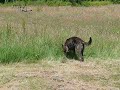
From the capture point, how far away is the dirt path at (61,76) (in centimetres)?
681

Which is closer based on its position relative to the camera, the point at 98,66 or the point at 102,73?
the point at 102,73

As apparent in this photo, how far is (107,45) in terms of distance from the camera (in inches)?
411

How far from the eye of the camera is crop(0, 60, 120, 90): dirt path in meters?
6.81

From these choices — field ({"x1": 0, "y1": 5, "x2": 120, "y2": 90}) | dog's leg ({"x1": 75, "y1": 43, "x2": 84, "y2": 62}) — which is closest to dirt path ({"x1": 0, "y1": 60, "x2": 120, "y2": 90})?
field ({"x1": 0, "y1": 5, "x2": 120, "y2": 90})

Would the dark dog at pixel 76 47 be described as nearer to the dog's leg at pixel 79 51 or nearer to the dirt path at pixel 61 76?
the dog's leg at pixel 79 51

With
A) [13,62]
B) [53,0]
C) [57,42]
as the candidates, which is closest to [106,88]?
[13,62]

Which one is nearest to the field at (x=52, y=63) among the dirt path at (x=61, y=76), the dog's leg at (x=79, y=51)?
the dirt path at (x=61, y=76)

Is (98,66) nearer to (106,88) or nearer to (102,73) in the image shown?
(102,73)

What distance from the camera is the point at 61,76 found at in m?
7.43

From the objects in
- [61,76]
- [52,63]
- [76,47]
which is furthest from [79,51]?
[61,76]

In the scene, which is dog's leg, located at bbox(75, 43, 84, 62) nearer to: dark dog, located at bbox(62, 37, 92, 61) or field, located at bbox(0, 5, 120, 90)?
dark dog, located at bbox(62, 37, 92, 61)

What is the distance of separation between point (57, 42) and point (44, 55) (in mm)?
922

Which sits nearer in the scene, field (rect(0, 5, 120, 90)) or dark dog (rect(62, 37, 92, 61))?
field (rect(0, 5, 120, 90))

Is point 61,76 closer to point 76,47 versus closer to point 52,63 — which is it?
point 52,63
